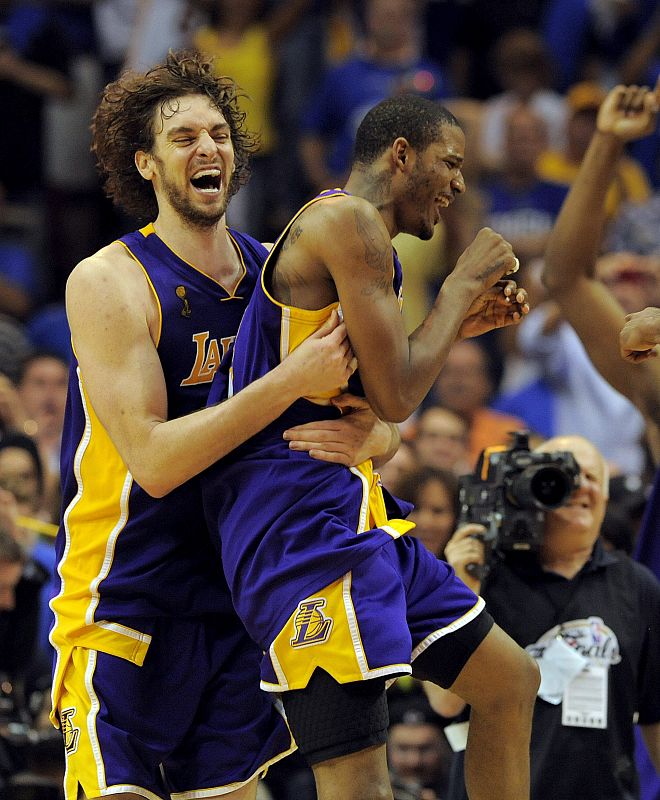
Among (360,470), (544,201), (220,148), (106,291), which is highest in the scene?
(544,201)

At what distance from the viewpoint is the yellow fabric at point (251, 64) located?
979cm

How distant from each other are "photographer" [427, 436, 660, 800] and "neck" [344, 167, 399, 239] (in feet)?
3.84

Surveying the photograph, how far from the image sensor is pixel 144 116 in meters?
4.12

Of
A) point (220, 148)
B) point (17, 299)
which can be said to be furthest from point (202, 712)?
point (17, 299)

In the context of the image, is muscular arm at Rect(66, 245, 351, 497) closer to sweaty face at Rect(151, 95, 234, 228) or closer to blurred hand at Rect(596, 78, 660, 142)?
sweaty face at Rect(151, 95, 234, 228)

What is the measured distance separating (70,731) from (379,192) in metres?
1.66

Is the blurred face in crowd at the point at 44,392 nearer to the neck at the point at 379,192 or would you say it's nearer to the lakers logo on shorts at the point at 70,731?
the lakers logo on shorts at the point at 70,731

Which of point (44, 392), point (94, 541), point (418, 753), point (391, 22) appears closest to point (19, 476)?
point (44, 392)

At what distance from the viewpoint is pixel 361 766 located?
3.44 meters

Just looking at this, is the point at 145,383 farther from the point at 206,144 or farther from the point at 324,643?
the point at 324,643

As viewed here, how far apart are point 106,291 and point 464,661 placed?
4.33ft

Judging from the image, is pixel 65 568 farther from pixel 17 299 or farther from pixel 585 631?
pixel 17 299

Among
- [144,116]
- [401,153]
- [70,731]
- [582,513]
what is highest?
[144,116]

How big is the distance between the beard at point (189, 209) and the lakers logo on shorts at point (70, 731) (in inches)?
53.7
